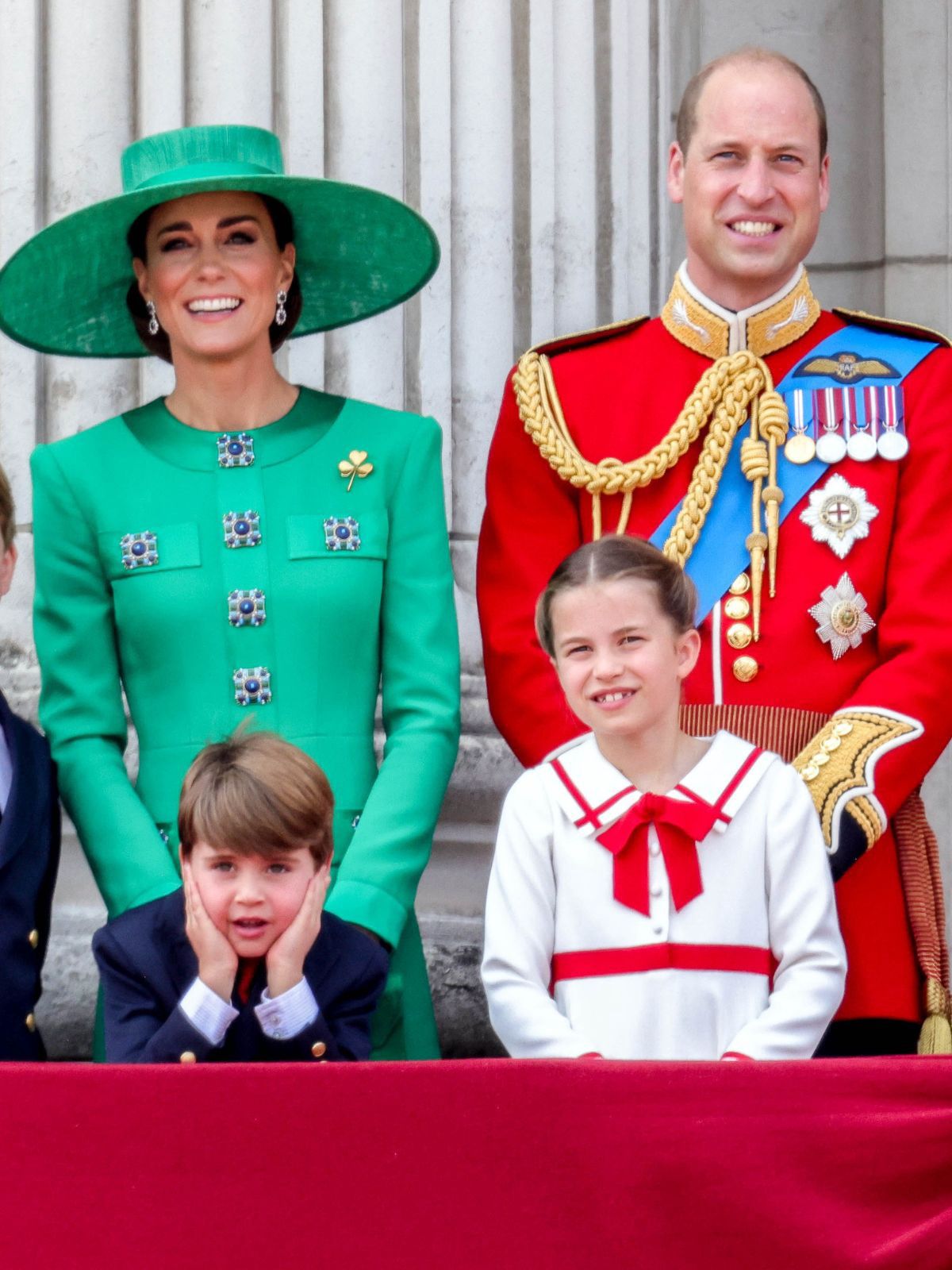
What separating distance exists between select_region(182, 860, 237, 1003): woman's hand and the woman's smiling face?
811mm

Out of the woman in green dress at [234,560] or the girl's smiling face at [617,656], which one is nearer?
the girl's smiling face at [617,656]

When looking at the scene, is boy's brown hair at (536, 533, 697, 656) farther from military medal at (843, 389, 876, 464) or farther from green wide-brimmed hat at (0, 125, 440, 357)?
green wide-brimmed hat at (0, 125, 440, 357)

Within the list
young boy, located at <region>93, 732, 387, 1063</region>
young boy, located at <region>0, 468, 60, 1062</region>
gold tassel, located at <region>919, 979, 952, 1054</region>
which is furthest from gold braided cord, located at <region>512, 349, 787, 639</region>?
young boy, located at <region>0, 468, 60, 1062</region>

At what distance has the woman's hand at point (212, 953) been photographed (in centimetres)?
258

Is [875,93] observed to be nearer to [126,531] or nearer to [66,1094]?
[126,531]

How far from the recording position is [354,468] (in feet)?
9.98

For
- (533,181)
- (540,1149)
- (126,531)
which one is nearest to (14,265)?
(126,531)

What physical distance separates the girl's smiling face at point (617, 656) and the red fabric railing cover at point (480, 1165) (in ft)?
2.00

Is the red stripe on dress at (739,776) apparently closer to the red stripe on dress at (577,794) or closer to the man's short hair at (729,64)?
the red stripe on dress at (577,794)

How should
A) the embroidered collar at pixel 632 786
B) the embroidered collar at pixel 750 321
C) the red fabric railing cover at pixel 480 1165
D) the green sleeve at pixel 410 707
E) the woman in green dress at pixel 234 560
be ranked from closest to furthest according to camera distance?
the red fabric railing cover at pixel 480 1165 < the embroidered collar at pixel 632 786 < the green sleeve at pixel 410 707 < the woman in green dress at pixel 234 560 < the embroidered collar at pixel 750 321

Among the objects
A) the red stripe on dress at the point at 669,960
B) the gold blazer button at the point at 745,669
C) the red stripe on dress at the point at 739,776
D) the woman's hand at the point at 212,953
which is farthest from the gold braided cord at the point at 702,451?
the woman's hand at the point at 212,953

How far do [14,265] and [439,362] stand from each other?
3.24 ft

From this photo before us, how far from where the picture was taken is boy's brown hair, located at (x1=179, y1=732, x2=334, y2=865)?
2619mm

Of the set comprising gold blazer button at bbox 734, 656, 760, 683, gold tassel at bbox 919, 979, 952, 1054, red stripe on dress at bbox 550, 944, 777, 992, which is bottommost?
gold tassel at bbox 919, 979, 952, 1054
